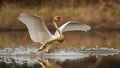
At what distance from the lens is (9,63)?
9.18 m

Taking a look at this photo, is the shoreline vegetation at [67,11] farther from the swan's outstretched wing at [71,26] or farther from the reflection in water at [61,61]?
the reflection in water at [61,61]

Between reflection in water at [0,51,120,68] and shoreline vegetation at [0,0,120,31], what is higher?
reflection in water at [0,51,120,68]

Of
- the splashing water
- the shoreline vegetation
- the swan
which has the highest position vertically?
the swan

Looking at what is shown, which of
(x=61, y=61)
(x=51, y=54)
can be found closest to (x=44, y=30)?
(x=51, y=54)

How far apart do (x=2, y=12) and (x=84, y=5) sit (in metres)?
2.52

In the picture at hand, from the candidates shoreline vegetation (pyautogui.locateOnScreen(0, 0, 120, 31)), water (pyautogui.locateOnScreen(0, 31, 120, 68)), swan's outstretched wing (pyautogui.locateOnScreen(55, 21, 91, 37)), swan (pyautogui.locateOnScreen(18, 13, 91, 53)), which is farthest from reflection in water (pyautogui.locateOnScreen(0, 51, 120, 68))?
shoreline vegetation (pyautogui.locateOnScreen(0, 0, 120, 31))

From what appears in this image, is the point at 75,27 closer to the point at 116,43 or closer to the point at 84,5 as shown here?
the point at 116,43

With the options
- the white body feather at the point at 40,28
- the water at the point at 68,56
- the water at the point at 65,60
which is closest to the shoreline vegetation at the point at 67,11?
the water at the point at 68,56

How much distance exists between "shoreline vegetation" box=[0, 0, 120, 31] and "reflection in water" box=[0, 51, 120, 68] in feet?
22.1

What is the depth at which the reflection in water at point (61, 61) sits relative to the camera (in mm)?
8969

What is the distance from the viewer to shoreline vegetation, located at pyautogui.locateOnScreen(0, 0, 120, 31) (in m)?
17.1

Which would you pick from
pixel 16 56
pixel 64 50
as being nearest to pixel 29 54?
pixel 16 56

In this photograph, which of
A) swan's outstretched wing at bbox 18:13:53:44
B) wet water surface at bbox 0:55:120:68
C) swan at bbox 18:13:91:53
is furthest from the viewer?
swan at bbox 18:13:91:53

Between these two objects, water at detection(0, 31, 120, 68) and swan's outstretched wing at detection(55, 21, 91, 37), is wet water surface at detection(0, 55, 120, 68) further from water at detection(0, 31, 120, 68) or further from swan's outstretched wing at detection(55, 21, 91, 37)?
swan's outstretched wing at detection(55, 21, 91, 37)
